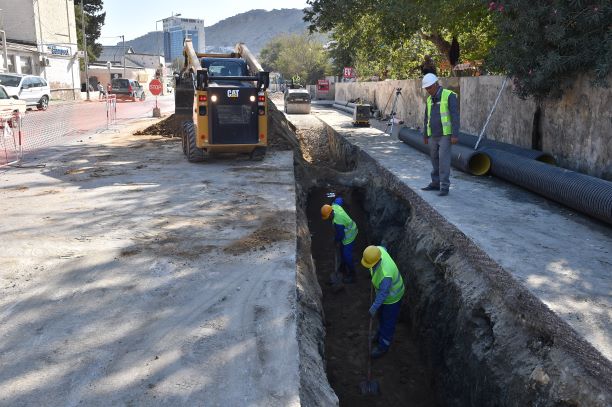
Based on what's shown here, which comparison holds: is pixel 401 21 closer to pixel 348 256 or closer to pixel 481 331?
pixel 348 256

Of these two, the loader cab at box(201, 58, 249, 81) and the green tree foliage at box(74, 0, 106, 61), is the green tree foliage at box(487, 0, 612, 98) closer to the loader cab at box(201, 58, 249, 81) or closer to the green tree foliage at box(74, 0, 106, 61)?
the loader cab at box(201, 58, 249, 81)

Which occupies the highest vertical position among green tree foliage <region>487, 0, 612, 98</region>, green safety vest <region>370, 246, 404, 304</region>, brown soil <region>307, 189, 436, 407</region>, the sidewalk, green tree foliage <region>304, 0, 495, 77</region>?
green tree foliage <region>304, 0, 495, 77</region>

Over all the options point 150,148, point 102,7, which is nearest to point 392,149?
point 150,148

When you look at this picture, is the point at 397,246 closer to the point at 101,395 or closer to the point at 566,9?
the point at 566,9

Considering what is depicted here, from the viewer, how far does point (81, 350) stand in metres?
3.90

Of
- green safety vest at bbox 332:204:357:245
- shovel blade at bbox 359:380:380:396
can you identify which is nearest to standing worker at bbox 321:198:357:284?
green safety vest at bbox 332:204:357:245

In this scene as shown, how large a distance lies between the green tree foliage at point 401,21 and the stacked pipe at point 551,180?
16.1ft

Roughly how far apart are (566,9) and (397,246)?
183 inches

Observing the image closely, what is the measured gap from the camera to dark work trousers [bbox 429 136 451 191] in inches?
304

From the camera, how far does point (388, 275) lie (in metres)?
5.84

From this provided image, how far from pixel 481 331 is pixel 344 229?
316cm

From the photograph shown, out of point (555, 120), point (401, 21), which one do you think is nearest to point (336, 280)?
point (555, 120)

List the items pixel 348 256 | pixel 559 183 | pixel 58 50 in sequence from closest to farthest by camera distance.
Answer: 1. pixel 559 183
2. pixel 348 256
3. pixel 58 50

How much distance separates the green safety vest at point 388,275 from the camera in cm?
588
